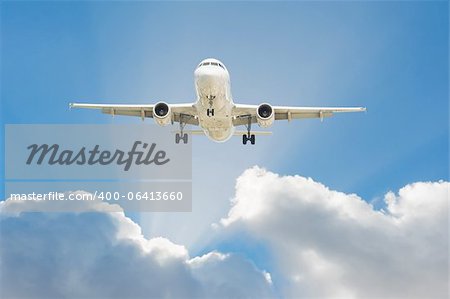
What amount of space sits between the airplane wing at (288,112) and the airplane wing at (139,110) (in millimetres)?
2518

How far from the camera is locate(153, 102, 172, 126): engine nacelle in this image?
130 feet

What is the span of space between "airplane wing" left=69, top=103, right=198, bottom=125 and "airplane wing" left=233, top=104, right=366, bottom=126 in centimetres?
252

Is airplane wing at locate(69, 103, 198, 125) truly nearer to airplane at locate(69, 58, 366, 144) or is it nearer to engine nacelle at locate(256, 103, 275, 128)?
airplane at locate(69, 58, 366, 144)

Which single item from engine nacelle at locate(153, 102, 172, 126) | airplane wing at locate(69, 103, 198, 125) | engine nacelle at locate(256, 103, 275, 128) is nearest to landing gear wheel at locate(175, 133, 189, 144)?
airplane wing at locate(69, 103, 198, 125)

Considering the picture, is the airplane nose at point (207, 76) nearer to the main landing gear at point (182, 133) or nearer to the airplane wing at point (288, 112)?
the airplane wing at point (288, 112)

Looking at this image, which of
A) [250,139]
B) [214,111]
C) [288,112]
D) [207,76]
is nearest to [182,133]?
[250,139]

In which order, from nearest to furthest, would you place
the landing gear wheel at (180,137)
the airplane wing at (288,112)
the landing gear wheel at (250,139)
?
the airplane wing at (288,112), the landing gear wheel at (180,137), the landing gear wheel at (250,139)

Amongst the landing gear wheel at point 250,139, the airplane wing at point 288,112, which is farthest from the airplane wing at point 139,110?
the landing gear wheel at point 250,139

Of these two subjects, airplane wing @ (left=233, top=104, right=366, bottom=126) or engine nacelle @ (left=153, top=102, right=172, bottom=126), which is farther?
airplane wing @ (left=233, top=104, right=366, bottom=126)

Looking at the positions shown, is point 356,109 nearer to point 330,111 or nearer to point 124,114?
point 330,111

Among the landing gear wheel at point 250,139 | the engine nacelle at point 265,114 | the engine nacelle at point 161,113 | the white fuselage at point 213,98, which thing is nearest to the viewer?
the white fuselage at point 213,98

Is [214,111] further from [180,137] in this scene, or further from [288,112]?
[288,112]

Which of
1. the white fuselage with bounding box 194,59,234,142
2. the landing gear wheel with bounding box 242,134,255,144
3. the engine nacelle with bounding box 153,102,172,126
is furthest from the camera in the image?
the landing gear wheel with bounding box 242,134,255,144

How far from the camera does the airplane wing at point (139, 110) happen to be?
42.1 m
